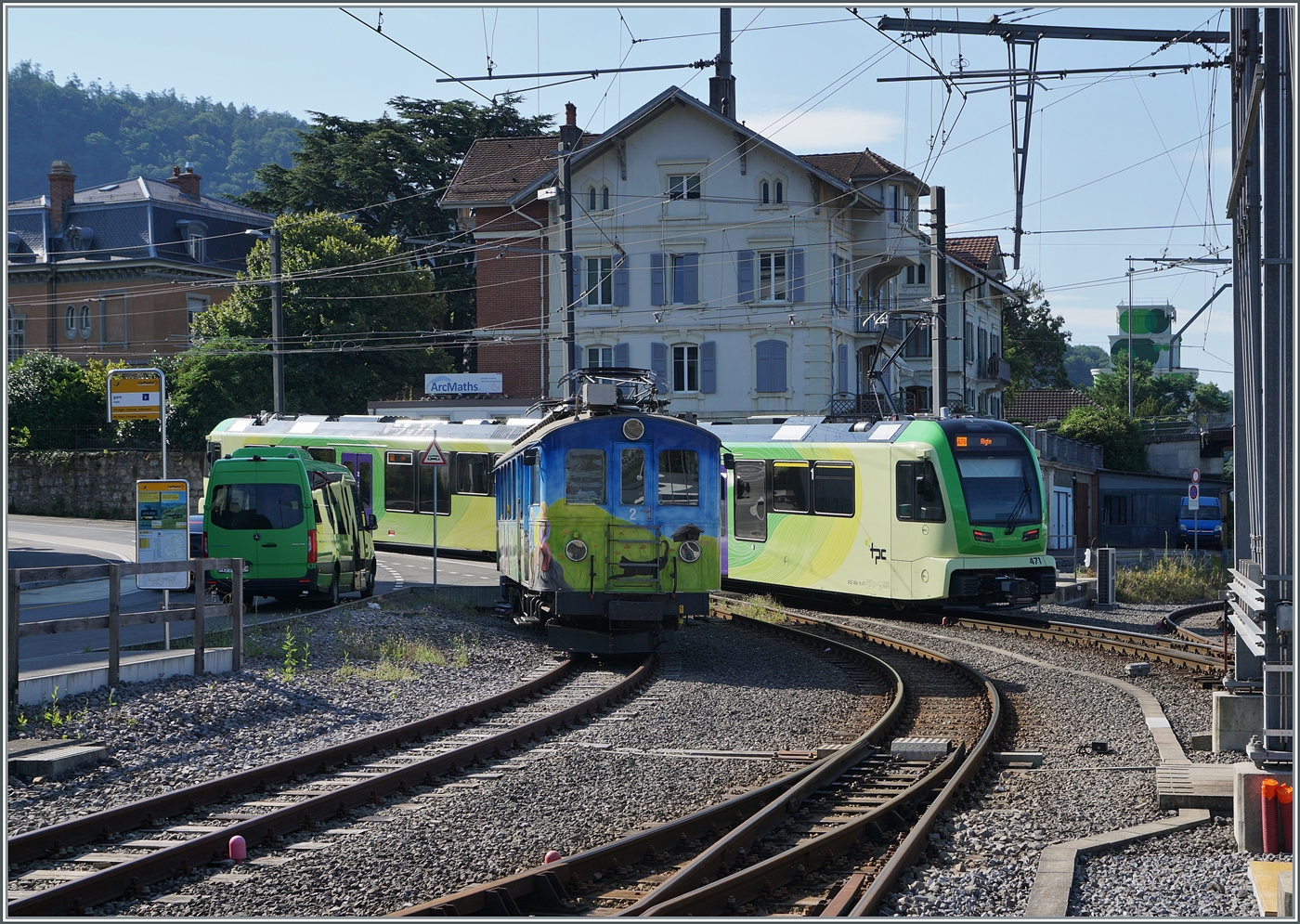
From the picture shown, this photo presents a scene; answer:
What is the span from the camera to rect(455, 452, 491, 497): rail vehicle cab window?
31.4 metres

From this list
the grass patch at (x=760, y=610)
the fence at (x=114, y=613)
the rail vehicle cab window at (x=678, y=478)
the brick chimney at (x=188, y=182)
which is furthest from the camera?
the brick chimney at (x=188, y=182)

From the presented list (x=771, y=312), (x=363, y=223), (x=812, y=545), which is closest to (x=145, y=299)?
(x=363, y=223)

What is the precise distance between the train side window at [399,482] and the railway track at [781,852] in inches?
850

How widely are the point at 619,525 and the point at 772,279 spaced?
30.9 meters

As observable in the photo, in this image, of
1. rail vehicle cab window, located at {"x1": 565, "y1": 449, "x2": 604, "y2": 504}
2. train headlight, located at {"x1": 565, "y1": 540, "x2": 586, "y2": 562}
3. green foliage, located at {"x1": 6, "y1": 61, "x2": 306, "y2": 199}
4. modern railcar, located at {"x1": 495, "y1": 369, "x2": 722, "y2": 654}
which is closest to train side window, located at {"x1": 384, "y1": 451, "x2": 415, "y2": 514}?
modern railcar, located at {"x1": 495, "y1": 369, "x2": 722, "y2": 654}

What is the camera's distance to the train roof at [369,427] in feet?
103

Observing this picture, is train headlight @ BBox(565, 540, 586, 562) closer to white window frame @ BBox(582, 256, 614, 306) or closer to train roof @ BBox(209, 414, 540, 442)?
train roof @ BBox(209, 414, 540, 442)

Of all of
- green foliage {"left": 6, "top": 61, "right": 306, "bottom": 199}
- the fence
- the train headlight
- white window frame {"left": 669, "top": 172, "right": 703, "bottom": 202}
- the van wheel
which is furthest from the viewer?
green foliage {"left": 6, "top": 61, "right": 306, "bottom": 199}

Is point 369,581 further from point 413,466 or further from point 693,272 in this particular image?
point 693,272

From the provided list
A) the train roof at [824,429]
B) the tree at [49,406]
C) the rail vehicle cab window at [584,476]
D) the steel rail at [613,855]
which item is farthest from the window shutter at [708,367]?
the steel rail at [613,855]

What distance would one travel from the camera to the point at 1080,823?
935 centimetres

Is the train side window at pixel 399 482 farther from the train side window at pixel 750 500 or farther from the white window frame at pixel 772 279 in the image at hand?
the white window frame at pixel 772 279

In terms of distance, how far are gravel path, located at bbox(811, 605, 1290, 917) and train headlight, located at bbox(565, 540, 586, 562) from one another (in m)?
5.13

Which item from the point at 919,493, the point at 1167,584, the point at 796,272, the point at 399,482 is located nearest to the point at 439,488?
the point at 399,482
